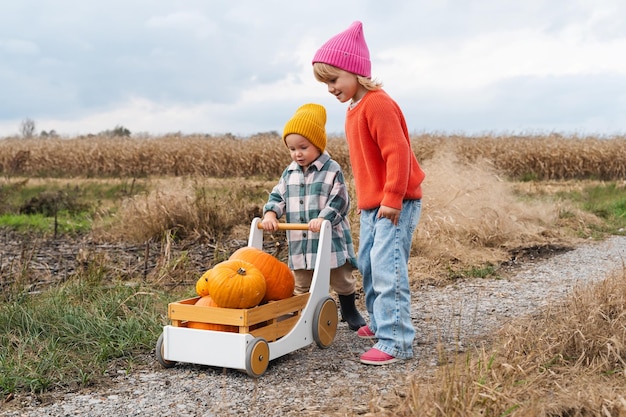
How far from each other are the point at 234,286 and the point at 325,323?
2.60ft

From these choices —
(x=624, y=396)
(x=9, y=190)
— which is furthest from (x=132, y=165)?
(x=624, y=396)

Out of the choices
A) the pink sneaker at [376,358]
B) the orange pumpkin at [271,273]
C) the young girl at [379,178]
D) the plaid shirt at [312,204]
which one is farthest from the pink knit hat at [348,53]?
the pink sneaker at [376,358]

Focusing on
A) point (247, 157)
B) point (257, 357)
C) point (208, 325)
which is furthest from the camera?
point (247, 157)

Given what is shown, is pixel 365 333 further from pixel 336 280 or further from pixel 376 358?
pixel 376 358

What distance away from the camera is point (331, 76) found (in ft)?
14.0

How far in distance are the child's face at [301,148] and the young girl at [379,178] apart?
34 cm

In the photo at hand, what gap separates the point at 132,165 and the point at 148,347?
72.5ft

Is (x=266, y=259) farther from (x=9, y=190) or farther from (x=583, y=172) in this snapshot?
(x=583, y=172)

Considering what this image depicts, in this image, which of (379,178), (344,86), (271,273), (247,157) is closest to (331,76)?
(344,86)

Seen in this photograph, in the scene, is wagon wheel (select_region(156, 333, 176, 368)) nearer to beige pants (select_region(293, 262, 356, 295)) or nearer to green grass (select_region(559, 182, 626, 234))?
beige pants (select_region(293, 262, 356, 295))

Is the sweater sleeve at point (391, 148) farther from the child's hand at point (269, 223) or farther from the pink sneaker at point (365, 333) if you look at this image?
the pink sneaker at point (365, 333)

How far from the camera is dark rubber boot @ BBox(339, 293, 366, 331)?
16.4 ft

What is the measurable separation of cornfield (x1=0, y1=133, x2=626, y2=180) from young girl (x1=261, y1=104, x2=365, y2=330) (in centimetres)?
1715

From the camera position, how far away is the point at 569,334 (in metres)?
3.98
